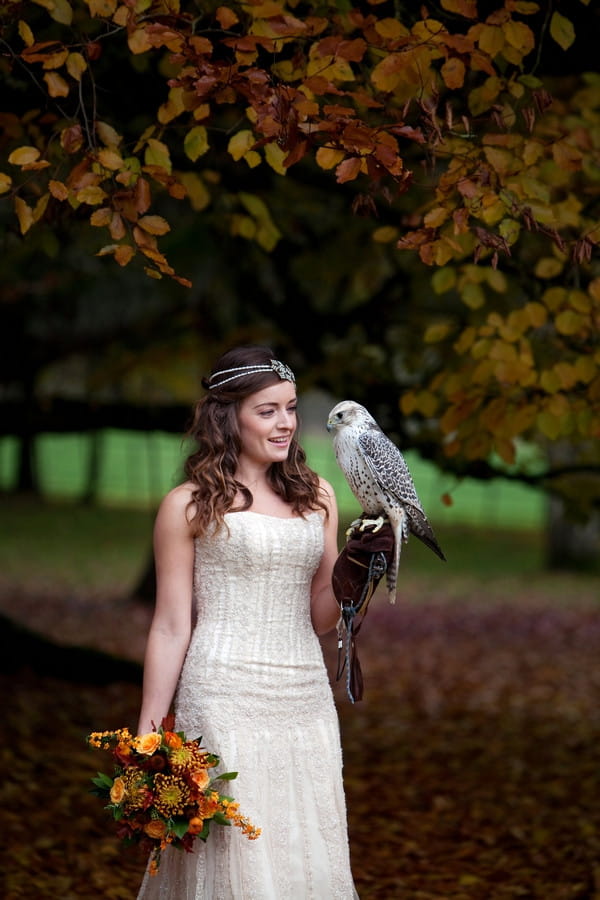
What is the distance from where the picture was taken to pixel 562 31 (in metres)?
4.06

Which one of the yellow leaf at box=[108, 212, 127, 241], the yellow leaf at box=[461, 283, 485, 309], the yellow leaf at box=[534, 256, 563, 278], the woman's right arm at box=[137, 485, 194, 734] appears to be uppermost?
the yellow leaf at box=[108, 212, 127, 241]

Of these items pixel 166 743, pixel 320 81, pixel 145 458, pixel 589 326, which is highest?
pixel 320 81

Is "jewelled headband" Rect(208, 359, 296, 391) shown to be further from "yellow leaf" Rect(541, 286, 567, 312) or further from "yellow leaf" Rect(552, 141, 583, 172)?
"yellow leaf" Rect(541, 286, 567, 312)

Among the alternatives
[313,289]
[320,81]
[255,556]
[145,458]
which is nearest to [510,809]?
[255,556]

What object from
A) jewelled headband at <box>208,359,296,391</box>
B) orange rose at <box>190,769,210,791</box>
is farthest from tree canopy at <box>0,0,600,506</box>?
orange rose at <box>190,769,210,791</box>

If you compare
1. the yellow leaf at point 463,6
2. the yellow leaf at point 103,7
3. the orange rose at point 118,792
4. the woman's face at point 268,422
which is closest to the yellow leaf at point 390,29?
the yellow leaf at point 463,6

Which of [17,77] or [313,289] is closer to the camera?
[17,77]

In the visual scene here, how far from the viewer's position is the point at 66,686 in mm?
8242

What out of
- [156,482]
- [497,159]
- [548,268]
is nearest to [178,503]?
[497,159]

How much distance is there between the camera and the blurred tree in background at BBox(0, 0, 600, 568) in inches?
146

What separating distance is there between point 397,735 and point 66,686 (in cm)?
238

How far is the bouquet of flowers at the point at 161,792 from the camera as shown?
313cm

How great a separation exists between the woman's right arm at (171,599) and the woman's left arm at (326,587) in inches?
16.9

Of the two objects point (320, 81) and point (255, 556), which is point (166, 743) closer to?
point (255, 556)
